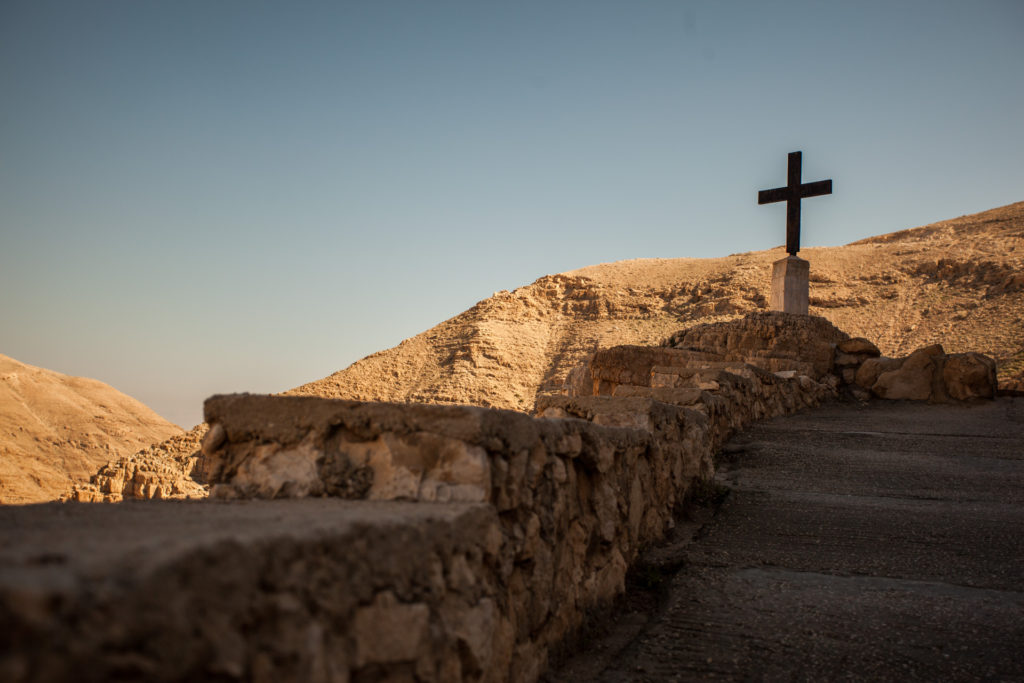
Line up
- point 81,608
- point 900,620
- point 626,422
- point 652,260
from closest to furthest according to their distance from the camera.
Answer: point 81,608 → point 900,620 → point 626,422 → point 652,260

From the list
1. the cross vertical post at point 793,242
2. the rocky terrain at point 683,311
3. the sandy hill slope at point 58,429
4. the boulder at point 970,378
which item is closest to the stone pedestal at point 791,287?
the cross vertical post at point 793,242

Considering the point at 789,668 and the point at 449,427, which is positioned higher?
the point at 449,427

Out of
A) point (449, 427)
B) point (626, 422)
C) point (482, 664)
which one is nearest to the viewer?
point (482, 664)

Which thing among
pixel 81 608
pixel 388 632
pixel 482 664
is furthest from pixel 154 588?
pixel 482 664

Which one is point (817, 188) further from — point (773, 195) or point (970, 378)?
point (970, 378)

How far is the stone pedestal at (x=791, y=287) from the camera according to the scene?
1504 cm

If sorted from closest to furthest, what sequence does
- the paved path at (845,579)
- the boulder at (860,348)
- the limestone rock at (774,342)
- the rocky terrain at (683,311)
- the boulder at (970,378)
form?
the paved path at (845,579) → the boulder at (970,378) → the limestone rock at (774,342) → the boulder at (860,348) → the rocky terrain at (683,311)

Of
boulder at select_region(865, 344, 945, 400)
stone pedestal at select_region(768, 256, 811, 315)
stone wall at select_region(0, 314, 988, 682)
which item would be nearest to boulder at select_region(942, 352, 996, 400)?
boulder at select_region(865, 344, 945, 400)

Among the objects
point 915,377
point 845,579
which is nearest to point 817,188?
point 915,377

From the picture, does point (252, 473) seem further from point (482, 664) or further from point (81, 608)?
point (81, 608)

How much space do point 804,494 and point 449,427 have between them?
12.5 feet

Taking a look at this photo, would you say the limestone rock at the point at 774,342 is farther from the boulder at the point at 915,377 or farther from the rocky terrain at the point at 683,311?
the rocky terrain at the point at 683,311

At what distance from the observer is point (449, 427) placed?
230cm

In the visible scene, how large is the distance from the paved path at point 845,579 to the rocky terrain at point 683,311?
16882 millimetres
